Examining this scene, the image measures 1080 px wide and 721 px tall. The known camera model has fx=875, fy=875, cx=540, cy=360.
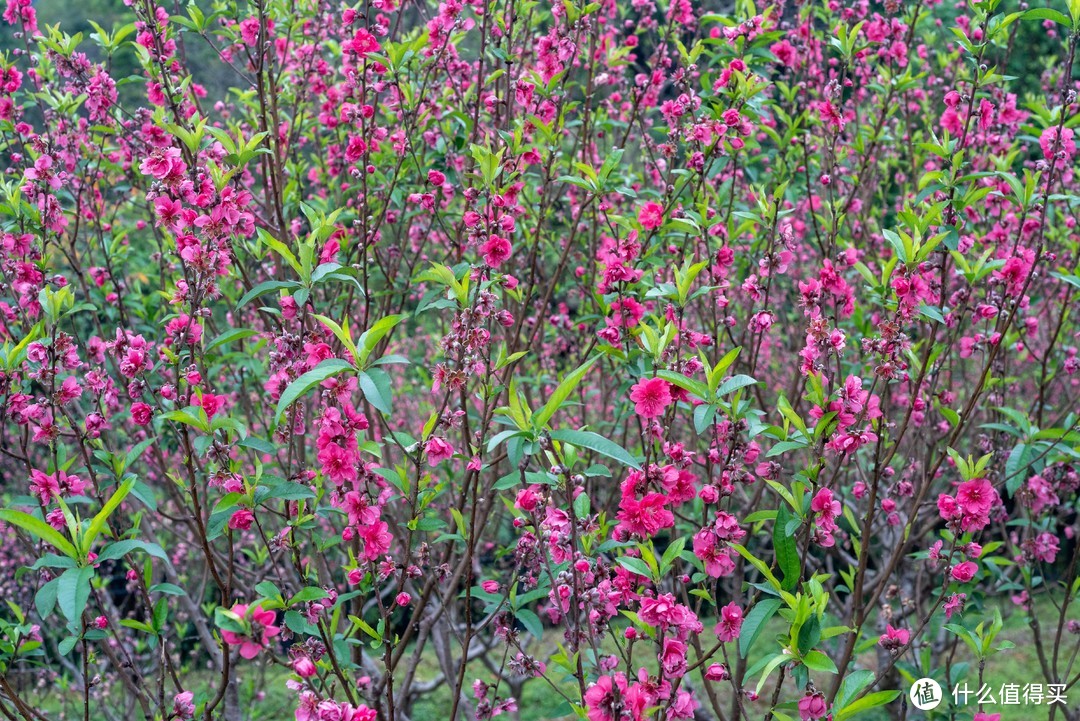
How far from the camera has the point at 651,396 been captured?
2088 mm

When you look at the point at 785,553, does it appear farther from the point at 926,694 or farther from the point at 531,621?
the point at 926,694

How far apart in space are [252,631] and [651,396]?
1013 mm

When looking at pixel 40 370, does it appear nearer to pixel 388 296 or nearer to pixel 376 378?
pixel 376 378

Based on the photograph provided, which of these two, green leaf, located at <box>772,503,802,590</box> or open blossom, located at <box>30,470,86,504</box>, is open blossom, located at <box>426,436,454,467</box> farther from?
open blossom, located at <box>30,470,86,504</box>

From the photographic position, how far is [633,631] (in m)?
1.98

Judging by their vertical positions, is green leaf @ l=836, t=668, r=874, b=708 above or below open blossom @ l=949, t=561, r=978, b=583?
above

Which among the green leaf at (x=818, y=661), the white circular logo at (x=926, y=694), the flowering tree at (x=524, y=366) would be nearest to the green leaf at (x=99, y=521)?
the flowering tree at (x=524, y=366)

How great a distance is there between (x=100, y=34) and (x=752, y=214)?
267 centimetres

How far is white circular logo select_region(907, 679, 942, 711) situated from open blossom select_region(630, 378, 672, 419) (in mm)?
1710

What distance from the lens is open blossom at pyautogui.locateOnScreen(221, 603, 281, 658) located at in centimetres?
168

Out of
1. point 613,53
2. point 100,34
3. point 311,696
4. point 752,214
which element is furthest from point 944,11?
point 311,696

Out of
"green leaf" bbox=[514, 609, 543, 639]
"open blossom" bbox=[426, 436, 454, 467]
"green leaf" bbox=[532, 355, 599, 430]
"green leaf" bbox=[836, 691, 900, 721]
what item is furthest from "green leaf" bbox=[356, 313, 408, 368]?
"green leaf" bbox=[836, 691, 900, 721]

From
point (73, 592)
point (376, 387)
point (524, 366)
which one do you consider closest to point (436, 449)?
A: point (376, 387)

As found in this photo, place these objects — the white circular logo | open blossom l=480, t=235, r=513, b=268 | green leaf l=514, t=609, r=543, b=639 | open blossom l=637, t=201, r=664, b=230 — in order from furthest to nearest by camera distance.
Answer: the white circular logo → open blossom l=637, t=201, r=664, b=230 → green leaf l=514, t=609, r=543, b=639 → open blossom l=480, t=235, r=513, b=268
